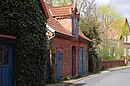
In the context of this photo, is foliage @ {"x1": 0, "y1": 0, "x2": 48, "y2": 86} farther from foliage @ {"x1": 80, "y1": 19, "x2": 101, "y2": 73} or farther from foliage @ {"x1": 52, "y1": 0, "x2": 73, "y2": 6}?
foliage @ {"x1": 52, "y1": 0, "x2": 73, "y2": 6}

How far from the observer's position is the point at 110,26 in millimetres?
58406

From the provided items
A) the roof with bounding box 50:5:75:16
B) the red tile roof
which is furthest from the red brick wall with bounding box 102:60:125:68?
the red tile roof

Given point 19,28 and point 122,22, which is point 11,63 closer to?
point 19,28

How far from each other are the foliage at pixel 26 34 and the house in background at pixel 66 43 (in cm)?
465

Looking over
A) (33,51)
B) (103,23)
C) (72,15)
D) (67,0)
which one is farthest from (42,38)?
(103,23)

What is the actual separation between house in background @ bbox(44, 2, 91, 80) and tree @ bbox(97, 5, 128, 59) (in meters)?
23.8

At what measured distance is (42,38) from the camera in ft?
49.6

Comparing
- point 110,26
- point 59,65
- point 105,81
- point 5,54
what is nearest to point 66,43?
point 59,65

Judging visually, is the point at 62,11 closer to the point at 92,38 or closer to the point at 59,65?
the point at 59,65

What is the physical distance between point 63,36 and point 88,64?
10925mm

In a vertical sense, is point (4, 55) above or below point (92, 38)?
below

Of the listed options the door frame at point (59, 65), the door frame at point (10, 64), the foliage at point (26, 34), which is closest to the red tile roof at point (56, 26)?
the door frame at point (59, 65)

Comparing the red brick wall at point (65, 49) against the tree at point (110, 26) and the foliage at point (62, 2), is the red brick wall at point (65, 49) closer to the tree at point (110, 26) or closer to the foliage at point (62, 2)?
the foliage at point (62, 2)

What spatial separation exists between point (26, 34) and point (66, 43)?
32.4ft
